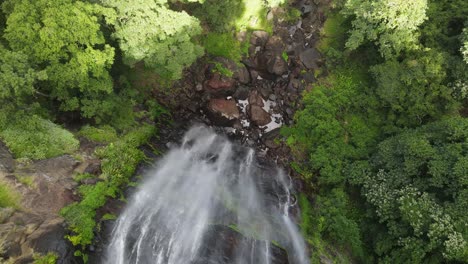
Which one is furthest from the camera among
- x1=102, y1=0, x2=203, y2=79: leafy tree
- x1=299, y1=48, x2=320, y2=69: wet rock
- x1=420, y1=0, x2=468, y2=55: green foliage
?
x1=299, y1=48, x2=320, y2=69: wet rock

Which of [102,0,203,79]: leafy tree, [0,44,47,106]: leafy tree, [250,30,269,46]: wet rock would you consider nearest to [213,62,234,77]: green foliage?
[250,30,269,46]: wet rock

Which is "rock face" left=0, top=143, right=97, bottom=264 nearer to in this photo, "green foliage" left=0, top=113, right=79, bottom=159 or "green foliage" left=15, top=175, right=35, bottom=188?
"green foliage" left=15, top=175, right=35, bottom=188

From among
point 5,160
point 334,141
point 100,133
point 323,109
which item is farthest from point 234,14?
point 5,160

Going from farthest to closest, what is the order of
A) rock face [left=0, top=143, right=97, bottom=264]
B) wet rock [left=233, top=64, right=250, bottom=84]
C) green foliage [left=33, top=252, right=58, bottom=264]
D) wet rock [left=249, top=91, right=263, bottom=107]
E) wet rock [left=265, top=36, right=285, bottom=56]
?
wet rock [left=265, top=36, right=285, bottom=56] < wet rock [left=233, top=64, right=250, bottom=84] < wet rock [left=249, top=91, right=263, bottom=107] < green foliage [left=33, top=252, right=58, bottom=264] < rock face [left=0, top=143, right=97, bottom=264]

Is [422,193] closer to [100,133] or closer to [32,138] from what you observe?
[100,133]

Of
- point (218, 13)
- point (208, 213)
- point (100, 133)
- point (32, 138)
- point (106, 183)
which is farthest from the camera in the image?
point (218, 13)

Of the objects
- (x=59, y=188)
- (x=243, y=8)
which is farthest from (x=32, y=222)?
(x=243, y=8)

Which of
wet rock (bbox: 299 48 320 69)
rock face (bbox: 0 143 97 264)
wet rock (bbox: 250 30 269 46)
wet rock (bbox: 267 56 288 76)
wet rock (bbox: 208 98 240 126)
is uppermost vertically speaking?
wet rock (bbox: 250 30 269 46)
